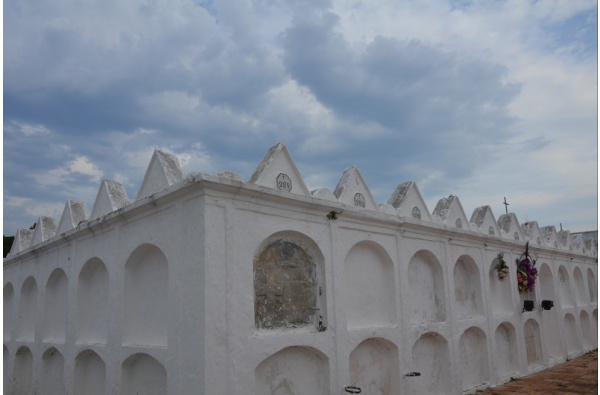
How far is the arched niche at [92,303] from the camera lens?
8.50 metres

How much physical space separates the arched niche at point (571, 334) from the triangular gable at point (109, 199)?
47.8 feet

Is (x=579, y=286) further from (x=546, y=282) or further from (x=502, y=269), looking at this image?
(x=502, y=269)

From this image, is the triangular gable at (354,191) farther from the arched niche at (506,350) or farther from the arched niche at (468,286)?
the arched niche at (506,350)

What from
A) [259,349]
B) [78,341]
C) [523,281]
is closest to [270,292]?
[259,349]

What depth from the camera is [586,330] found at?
57.1 feet

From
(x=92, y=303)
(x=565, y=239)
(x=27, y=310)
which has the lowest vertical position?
(x=27, y=310)

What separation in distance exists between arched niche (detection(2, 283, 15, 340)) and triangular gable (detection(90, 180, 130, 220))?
5.34 m

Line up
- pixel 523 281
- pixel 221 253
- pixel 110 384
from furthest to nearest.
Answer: pixel 523 281 < pixel 110 384 < pixel 221 253

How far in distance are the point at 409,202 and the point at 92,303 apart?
21.3 feet

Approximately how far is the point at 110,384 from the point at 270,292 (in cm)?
299

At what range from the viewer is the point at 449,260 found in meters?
10.8

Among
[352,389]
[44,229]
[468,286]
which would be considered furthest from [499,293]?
[44,229]

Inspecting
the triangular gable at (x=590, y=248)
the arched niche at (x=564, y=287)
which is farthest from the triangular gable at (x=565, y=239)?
the triangular gable at (x=590, y=248)

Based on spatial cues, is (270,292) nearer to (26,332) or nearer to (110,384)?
(110,384)
